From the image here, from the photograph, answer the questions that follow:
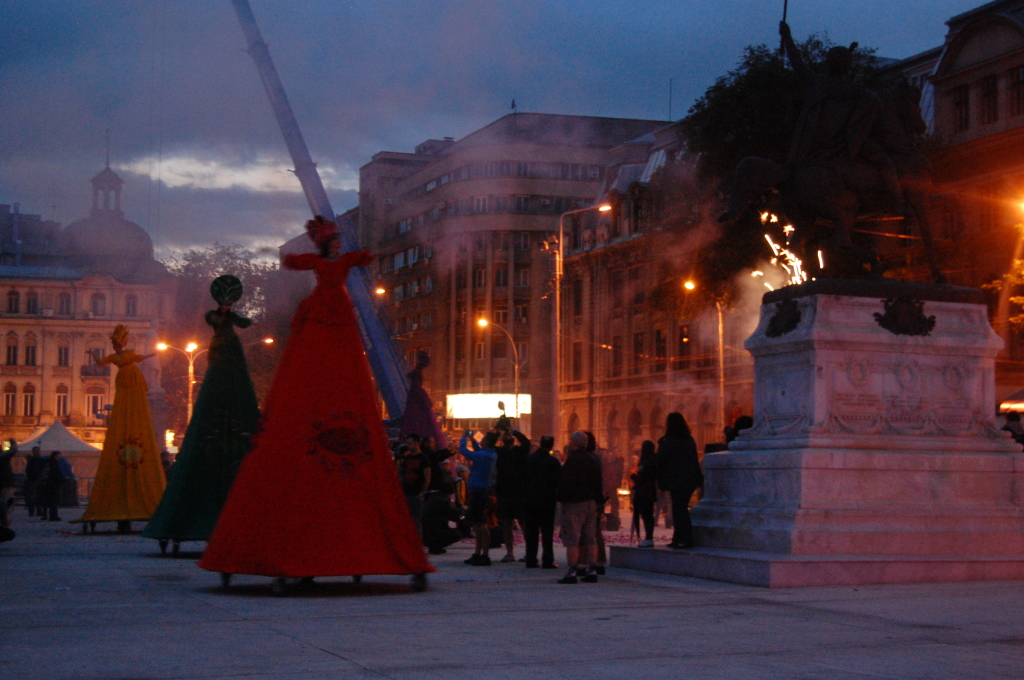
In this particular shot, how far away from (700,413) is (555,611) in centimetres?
3979

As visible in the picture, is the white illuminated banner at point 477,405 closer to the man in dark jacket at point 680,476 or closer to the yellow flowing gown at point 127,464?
the yellow flowing gown at point 127,464

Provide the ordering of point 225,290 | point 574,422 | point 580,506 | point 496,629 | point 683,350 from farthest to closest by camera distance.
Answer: point 574,422 → point 683,350 → point 225,290 → point 580,506 → point 496,629

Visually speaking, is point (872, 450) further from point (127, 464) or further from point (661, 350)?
point (661, 350)

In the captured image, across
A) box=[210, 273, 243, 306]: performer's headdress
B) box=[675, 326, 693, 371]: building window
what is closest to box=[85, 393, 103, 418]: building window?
box=[675, 326, 693, 371]: building window

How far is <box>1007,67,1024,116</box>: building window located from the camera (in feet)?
119

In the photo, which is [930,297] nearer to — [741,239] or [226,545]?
[226,545]

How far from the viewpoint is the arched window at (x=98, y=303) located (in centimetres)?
8212

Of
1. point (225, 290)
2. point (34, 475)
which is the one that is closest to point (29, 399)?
point (34, 475)

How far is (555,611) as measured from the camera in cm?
1050

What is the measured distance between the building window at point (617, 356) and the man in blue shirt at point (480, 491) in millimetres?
40344

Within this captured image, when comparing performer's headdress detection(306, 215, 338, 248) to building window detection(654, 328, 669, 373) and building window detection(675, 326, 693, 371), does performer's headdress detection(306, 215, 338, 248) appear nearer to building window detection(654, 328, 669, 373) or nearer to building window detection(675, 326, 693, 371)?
building window detection(675, 326, 693, 371)

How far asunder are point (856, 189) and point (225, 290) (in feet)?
23.6

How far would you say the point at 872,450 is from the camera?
44.2ft

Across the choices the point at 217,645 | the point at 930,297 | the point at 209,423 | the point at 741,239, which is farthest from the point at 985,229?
the point at 217,645
